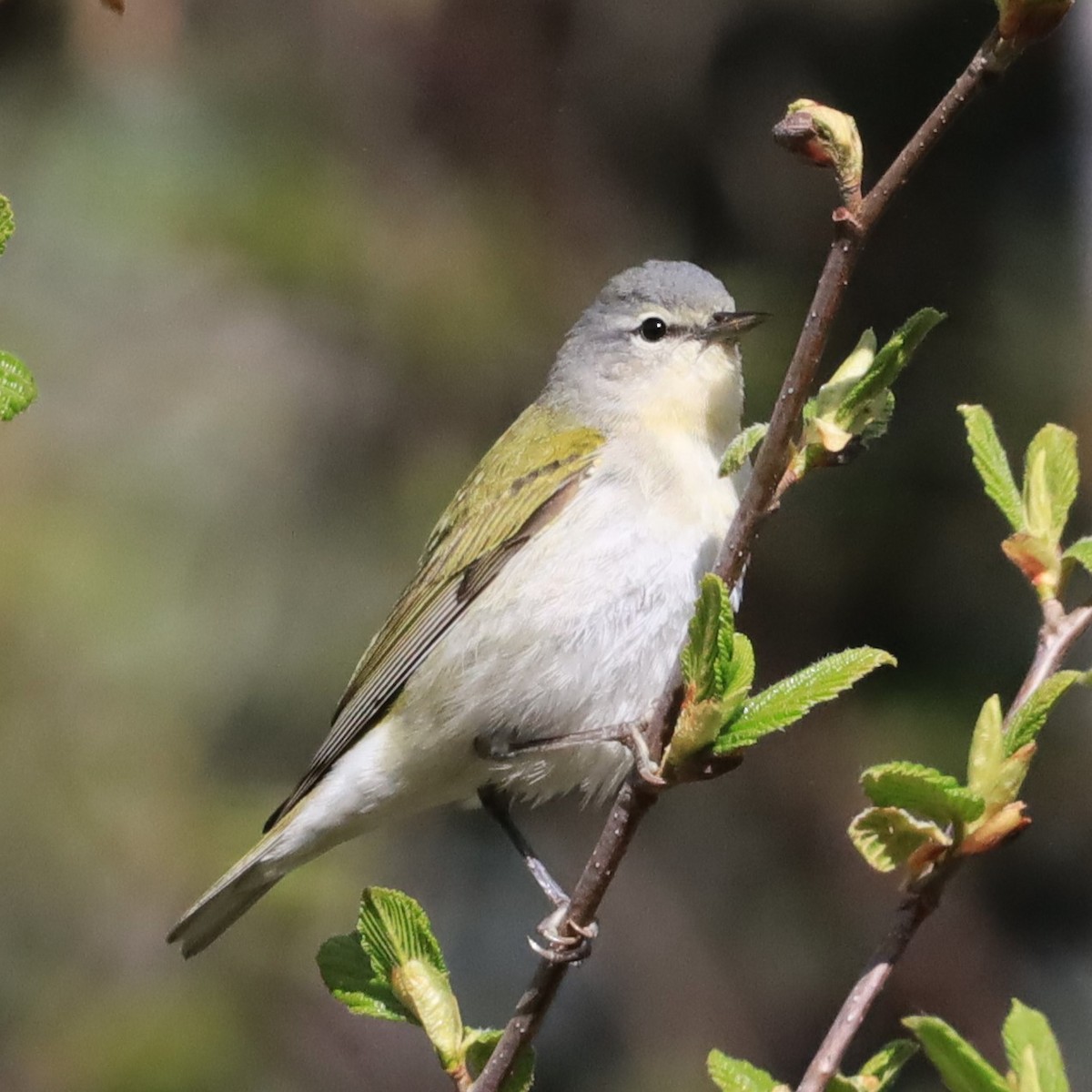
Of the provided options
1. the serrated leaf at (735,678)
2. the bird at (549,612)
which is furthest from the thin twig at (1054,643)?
the bird at (549,612)

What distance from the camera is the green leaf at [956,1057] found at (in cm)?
111

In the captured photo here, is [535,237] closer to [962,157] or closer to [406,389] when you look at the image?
[406,389]

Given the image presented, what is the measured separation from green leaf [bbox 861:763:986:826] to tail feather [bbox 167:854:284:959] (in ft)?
5.81

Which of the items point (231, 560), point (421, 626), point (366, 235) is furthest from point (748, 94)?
point (421, 626)

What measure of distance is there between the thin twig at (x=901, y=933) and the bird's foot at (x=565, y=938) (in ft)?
1.56

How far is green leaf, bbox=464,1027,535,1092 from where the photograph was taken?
158 centimetres

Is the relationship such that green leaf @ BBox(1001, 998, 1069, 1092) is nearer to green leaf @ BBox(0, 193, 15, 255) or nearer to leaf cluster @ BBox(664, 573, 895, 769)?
leaf cluster @ BBox(664, 573, 895, 769)

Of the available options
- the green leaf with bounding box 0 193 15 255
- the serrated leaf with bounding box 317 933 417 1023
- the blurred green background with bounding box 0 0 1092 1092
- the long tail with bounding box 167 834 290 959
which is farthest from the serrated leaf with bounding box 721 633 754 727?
the blurred green background with bounding box 0 0 1092 1092

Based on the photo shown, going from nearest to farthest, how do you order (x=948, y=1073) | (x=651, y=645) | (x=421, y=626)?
(x=948, y=1073), (x=651, y=645), (x=421, y=626)

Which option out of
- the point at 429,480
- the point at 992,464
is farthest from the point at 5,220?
the point at 429,480

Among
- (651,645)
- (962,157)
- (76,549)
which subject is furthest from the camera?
(962,157)

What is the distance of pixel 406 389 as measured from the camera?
4.89 meters

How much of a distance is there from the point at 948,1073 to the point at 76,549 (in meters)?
3.85

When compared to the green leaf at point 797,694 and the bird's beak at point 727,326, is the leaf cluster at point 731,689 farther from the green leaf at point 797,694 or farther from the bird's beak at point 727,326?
the bird's beak at point 727,326
